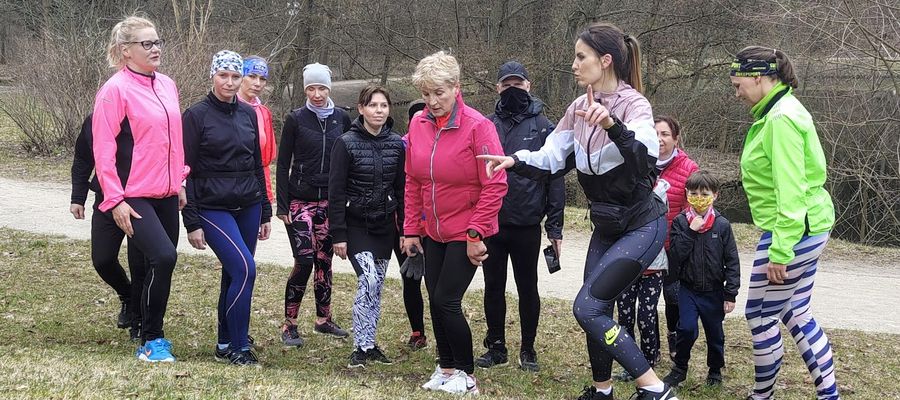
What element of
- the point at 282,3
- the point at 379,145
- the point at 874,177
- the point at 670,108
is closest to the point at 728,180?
the point at 670,108

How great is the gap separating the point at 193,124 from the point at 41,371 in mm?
1798

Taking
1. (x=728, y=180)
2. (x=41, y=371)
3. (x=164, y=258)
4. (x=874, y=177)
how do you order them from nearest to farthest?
(x=41, y=371) < (x=164, y=258) < (x=874, y=177) < (x=728, y=180)

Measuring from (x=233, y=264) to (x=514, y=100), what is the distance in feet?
7.51

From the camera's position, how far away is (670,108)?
21.7 m

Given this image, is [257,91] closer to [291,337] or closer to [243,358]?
[291,337]

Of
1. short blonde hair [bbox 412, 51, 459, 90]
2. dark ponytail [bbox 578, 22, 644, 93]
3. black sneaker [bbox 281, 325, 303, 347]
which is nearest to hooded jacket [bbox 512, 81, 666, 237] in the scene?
dark ponytail [bbox 578, 22, 644, 93]

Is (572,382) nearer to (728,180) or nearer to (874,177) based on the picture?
(874,177)

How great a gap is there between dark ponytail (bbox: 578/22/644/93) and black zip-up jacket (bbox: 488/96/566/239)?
1.50m

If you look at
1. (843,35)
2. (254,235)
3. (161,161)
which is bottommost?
(254,235)

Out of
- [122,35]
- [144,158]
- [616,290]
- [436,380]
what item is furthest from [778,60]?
[122,35]

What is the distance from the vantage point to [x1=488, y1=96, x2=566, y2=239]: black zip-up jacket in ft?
19.7

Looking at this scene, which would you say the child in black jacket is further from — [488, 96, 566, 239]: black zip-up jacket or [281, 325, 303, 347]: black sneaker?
[281, 325, 303, 347]: black sneaker

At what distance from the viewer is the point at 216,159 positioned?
18.8 ft

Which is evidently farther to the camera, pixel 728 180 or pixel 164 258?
pixel 728 180
